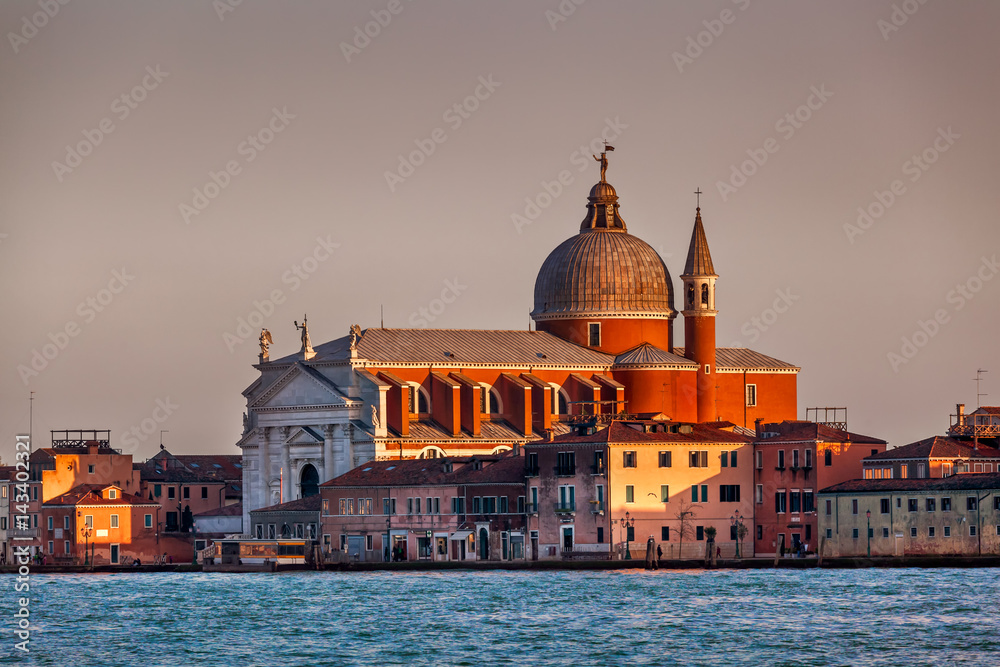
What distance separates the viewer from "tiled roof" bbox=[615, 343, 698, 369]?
352 feet

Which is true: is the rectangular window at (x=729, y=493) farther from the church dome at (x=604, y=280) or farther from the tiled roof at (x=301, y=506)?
the church dome at (x=604, y=280)

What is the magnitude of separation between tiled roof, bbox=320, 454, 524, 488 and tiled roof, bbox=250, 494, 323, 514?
1.04 m

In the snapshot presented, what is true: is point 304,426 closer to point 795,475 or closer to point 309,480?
point 309,480

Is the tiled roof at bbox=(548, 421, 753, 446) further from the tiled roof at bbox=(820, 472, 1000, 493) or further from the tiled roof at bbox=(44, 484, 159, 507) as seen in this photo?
the tiled roof at bbox=(44, 484, 159, 507)

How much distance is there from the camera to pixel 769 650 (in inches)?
2317

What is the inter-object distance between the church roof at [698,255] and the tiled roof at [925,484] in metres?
21.6

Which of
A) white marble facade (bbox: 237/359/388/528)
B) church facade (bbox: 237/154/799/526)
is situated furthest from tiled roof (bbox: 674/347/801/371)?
white marble facade (bbox: 237/359/388/528)

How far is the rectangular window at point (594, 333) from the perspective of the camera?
110 m

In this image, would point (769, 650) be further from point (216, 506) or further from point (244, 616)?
point (216, 506)

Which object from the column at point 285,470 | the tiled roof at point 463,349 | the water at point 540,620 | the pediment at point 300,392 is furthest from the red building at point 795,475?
the column at point 285,470

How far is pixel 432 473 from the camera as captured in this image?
3728 inches

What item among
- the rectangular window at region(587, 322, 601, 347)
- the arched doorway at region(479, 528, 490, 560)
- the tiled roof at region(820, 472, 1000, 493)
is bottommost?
the arched doorway at region(479, 528, 490, 560)

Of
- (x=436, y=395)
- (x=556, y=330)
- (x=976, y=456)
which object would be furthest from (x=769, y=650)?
(x=556, y=330)

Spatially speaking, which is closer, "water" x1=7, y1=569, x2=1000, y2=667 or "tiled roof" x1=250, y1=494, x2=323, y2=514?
"water" x1=7, y1=569, x2=1000, y2=667
